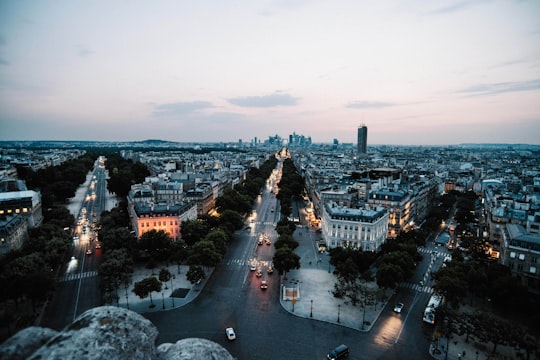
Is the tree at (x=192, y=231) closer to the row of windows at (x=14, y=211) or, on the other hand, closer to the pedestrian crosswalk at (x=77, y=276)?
the pedestrian crosswalk at (x=77, y=276)

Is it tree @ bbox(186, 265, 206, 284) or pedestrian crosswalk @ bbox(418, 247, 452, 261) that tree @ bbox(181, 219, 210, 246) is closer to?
tree @ bbox(186, 265, 206, 284)

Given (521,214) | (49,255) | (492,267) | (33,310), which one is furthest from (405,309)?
(49,255)

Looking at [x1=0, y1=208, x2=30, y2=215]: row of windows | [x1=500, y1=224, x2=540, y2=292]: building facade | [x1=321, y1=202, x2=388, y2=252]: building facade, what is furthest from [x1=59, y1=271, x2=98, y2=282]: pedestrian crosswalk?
[x1=500, y1=224, x2=540, y2=292]: building facade

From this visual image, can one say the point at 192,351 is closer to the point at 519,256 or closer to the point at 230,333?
the point at 230,333

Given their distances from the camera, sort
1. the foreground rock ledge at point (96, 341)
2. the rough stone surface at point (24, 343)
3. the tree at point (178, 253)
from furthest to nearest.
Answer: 1. the tree at point (178, 253)
2. the rough stone surface at point (24, 343)
3. the foreground rock ledge at point (96, 341)

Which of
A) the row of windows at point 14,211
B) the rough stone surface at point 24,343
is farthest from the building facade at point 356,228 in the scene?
the row of windows at point 14,211

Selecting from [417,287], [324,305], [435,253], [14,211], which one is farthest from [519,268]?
[14,211]

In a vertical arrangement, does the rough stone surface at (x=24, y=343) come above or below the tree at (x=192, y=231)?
above
